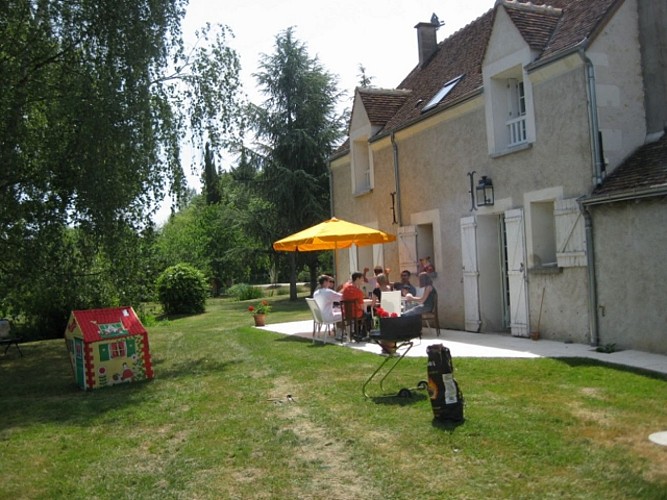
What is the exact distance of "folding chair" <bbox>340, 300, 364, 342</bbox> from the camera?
11.6 metres

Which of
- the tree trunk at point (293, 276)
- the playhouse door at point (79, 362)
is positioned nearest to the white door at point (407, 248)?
the playhouse door at point (79, 362)

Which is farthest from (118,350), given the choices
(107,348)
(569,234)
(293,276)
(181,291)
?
(293,276)

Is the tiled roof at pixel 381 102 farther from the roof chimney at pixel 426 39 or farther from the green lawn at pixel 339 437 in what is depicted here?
the green lawn at pixel 339 437

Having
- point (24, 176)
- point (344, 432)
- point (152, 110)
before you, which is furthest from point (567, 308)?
point (24, 176)

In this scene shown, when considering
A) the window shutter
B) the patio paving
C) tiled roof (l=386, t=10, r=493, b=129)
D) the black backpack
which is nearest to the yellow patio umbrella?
the patio paving

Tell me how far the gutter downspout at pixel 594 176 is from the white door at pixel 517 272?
4.84ft

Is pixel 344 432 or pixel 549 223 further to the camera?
pixel 549 223

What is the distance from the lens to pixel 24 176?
11242mm

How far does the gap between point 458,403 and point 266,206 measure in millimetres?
23818

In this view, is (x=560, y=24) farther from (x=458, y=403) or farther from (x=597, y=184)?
(x=458, y=403)

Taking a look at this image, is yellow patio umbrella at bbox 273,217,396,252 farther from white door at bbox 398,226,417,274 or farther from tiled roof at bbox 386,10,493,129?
tiled roof at bbox 386,10,493,129

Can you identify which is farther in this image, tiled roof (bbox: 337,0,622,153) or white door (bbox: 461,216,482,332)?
white door (bbox: 461,216,482,332)

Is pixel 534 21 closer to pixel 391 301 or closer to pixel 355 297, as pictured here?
pixel 391 301

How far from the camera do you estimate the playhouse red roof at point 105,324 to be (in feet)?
28.9
